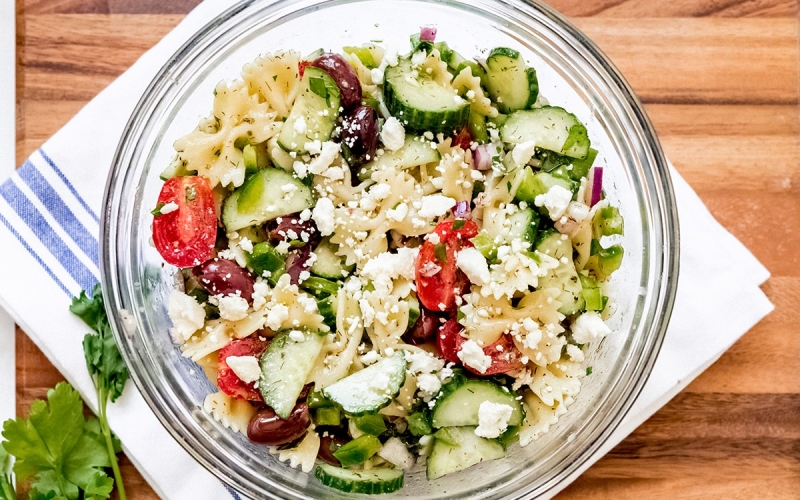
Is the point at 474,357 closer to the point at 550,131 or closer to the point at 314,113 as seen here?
the point at 550,131

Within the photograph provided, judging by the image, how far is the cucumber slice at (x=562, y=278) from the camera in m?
2.05

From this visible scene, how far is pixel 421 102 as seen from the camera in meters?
2.05

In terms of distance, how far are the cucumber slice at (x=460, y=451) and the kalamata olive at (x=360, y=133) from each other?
0.77m

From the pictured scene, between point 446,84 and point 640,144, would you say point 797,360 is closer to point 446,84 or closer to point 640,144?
point 640,144

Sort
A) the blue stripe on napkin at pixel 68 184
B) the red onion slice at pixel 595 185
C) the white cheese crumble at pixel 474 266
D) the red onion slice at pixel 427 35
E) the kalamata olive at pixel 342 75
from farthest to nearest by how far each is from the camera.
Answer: the blue stripe on napkin at pixel 68 184
the red onion slice at pixel 427 35
the red onion slice at pixel 595 185
the kalamata olive at pixel 342 75
the white cheese crumble at pixel 474 266

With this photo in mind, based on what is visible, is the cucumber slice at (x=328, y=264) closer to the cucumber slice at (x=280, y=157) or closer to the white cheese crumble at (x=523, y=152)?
the cucumber slice at (x=280, y=157)

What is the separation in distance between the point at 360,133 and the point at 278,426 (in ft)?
2.60

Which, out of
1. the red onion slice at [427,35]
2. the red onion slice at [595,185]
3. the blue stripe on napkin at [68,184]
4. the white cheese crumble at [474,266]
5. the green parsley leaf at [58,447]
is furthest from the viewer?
the blue stripe on napkin at [68,184]

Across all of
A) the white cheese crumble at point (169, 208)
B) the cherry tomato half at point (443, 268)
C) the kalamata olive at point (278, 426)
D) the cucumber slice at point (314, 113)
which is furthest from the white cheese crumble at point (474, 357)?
the white cheese crumble at point (169, 208)

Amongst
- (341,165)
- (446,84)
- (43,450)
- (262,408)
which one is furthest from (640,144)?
(43,450)

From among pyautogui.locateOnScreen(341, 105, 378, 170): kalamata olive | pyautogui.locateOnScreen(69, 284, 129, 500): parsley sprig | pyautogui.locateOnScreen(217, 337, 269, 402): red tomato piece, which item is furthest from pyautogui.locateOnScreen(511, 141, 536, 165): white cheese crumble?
pyautogui.locateOnScreen(69, 284, 129, 500): parsley sprig

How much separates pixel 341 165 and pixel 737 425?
5.52 feet

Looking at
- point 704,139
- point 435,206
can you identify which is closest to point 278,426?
point 435,206

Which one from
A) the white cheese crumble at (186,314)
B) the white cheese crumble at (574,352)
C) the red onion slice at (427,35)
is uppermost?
the red onion slice at (427,35)
